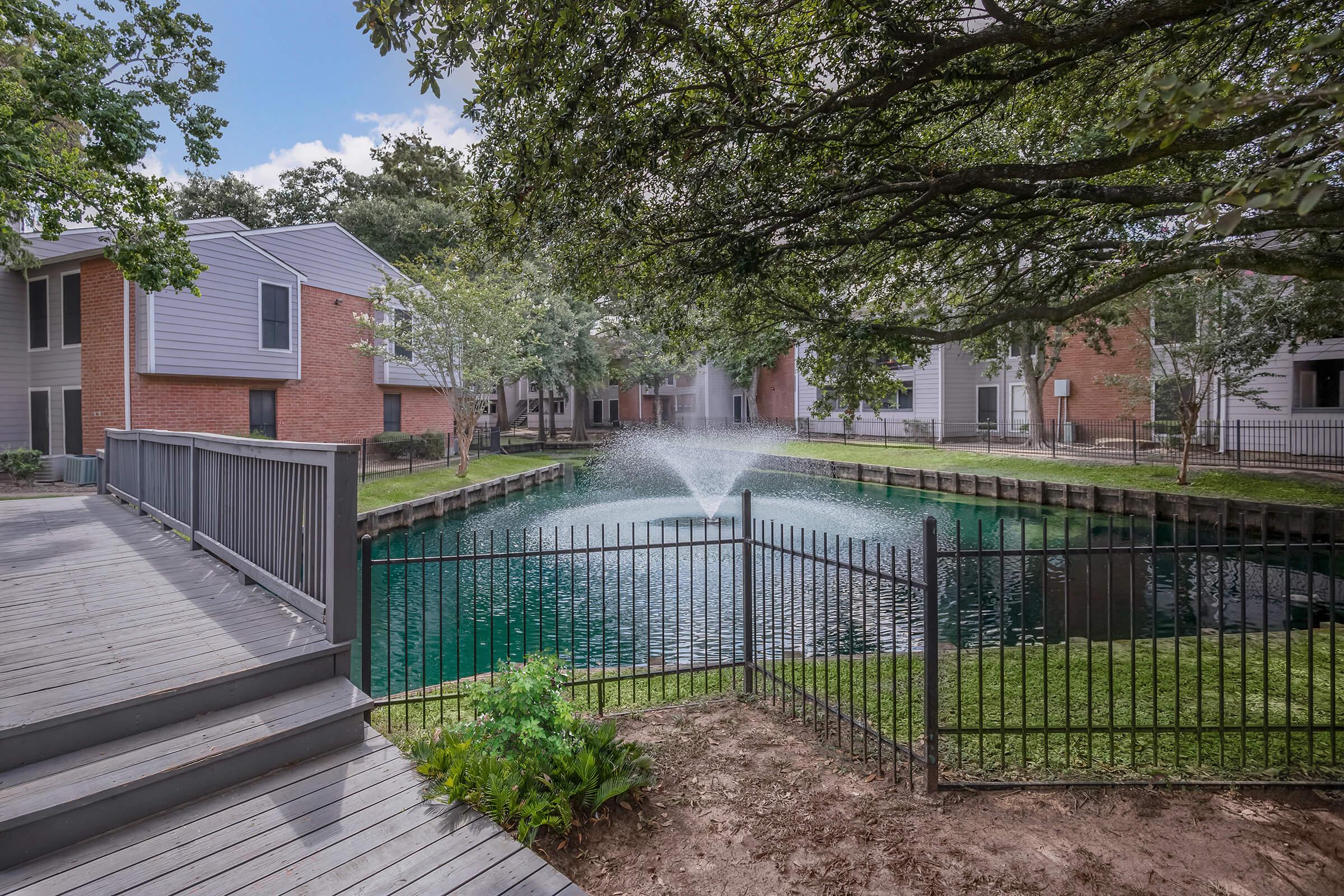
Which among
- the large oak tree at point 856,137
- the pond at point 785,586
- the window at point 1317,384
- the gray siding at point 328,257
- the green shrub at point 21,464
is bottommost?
the pond at point 785,586

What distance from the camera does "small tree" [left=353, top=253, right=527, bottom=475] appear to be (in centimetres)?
2141

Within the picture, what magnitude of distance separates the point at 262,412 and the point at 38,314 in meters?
5.90

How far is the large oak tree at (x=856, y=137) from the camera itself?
16.0 feet

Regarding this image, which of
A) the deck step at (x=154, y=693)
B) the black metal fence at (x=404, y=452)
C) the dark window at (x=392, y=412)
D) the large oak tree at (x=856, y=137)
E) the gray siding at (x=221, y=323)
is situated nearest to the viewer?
the deck step at (x=154, y=693)

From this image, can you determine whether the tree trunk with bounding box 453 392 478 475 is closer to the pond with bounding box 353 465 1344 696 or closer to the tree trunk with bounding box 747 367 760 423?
the pond with bounding box 353 465 1344 696

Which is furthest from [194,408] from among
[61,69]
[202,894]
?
[202,894]

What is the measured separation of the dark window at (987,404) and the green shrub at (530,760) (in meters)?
31.6

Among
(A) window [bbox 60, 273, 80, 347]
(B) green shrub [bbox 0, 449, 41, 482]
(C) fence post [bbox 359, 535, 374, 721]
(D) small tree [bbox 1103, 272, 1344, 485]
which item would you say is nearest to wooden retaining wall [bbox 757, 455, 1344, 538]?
(D) small tree [bbox 1103, 272, 1344, 485]

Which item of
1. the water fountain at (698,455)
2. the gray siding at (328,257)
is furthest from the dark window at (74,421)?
the water fountain at (698,455)

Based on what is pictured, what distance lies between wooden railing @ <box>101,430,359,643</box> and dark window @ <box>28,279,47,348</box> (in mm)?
14877

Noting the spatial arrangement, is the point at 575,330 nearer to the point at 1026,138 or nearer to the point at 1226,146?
the point at 1026,138

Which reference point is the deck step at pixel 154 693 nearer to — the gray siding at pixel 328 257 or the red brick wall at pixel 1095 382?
the gray siding at pixel 328 257

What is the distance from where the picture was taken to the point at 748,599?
5730mm

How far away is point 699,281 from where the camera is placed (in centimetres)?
727
